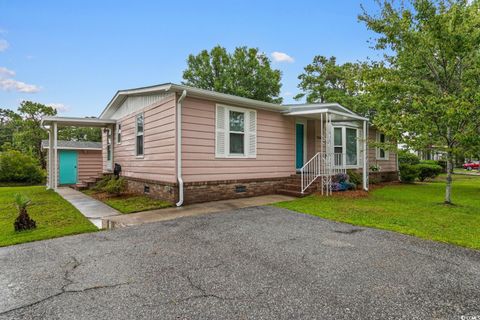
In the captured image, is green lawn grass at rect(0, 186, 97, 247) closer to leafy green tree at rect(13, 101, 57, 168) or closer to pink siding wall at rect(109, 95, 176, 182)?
pink siding wall at rect(109, 95, 176, 182)

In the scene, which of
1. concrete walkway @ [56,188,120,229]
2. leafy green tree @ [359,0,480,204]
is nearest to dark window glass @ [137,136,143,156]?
concrete walkway @ [56,188,120,229]

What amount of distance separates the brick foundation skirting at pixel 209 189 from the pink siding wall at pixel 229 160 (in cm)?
17

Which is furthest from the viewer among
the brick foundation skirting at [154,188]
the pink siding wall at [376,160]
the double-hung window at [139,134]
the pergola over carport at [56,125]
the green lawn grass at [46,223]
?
the pink siding wall at [376,160]

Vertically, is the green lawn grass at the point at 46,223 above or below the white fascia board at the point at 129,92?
below

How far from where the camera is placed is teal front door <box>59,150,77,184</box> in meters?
15.3

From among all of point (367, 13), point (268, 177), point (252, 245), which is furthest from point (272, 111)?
point (252, 245)

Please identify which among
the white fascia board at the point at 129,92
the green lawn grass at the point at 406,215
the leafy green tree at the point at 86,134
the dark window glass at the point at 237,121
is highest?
the leafy green tree at the point at 86,134

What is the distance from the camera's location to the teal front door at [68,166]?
15.3m

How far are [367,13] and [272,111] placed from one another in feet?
13.0

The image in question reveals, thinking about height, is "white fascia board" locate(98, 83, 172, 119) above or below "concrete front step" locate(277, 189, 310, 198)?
above

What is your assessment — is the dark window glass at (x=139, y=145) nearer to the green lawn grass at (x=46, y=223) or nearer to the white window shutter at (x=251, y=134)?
the green lawn grass at (x=46, y=223)

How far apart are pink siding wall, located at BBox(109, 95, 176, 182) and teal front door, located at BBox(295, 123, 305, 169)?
5344 millimetres

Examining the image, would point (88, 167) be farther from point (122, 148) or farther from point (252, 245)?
point (252, 245)

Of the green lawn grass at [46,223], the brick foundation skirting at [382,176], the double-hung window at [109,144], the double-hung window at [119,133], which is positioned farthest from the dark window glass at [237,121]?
the brick foundation skirting at [382,176]
